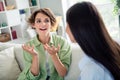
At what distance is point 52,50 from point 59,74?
0.25 meters

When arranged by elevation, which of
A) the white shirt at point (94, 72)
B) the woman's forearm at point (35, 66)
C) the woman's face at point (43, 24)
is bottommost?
the woman's forearm at point (35, 66)

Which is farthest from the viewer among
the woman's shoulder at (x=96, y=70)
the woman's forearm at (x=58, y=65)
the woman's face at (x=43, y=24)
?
the woman's face at (x=43, y=24)

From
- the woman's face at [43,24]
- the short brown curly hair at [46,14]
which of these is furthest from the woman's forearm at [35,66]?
the short brown curly hair at [46,14]

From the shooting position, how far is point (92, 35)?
0.95 meters

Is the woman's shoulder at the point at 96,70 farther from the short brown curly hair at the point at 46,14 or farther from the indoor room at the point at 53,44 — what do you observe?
the short brown curly hair at the point at 46,14

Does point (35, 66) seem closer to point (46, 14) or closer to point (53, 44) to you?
point (53, 44)

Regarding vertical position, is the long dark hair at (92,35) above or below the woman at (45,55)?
above

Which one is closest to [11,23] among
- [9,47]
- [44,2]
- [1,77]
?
→ [44,2]

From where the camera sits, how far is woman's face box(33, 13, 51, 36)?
1.76m

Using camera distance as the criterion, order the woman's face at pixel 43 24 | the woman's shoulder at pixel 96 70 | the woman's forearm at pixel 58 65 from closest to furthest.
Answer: the woman's shoulder at pixel 96 70, the woman's forearm at pixel 58 65, the woman's face at pixel 43 24

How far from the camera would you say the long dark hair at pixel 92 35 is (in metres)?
0.95

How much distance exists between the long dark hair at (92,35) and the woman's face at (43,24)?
2.60 feet

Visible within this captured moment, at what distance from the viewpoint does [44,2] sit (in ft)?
13.8

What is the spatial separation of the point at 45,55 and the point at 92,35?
2.80ft
